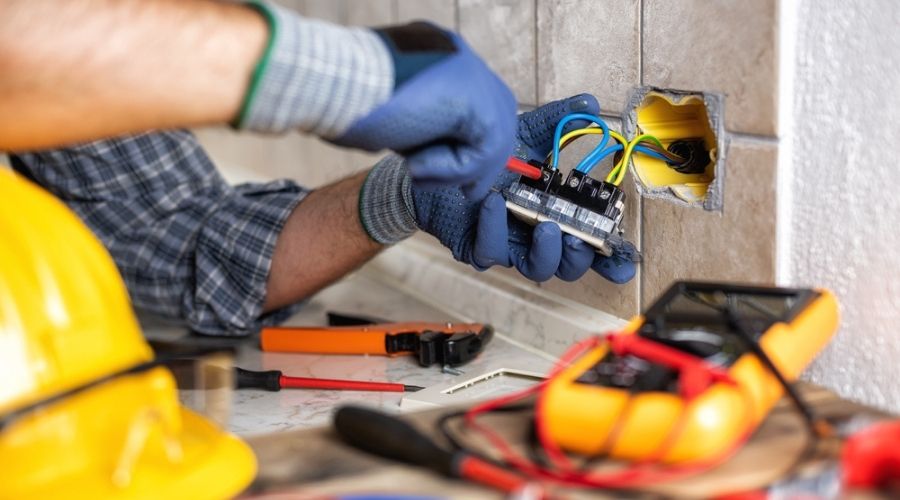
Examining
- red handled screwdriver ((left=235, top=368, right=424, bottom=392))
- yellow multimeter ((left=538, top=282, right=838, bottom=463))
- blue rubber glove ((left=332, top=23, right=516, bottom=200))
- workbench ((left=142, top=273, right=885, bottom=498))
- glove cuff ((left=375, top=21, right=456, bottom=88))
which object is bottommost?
red handled screwdriver ((left=235, top=368, right=424, bottom=392))

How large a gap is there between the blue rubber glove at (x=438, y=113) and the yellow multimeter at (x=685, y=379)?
182 millimetres

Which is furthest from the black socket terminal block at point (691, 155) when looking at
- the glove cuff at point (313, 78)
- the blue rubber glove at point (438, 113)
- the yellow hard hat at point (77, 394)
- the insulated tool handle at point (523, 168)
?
the yellow hard hat at point (77, 394)

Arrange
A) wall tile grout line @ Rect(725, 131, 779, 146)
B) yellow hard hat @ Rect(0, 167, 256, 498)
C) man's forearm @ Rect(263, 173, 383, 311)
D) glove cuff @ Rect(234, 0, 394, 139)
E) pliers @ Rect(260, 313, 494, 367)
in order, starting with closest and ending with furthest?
yellow hard hat @ Rect(0, 167, 256, 498)
glove cuff @ Rect(234, 0, 394, 139)
wall tile grout line @ Rect(725, 131, 779, 146)
pliers @ Rect(260, 313, 494, 367)
man's forearm @ Rect(263, 173, 383, 311)

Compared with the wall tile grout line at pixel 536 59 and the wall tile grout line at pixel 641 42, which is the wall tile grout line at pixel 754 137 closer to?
the wall tile grout line at pixel 641 42

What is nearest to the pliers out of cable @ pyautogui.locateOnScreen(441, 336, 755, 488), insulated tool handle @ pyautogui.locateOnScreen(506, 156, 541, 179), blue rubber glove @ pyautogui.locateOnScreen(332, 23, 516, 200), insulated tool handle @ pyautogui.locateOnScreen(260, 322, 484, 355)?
insulated tool handle @ pyautogui.locateOnScreen(260, 322, 484, 355)

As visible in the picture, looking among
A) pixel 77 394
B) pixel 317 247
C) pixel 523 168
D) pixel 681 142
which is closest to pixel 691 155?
pixel 681 142

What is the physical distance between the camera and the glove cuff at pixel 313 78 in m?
0.68

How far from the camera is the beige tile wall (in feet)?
2.72

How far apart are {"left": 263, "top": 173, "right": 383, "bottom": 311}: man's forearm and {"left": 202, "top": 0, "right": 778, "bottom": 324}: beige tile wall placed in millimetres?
185

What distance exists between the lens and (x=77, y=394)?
22.7 inches

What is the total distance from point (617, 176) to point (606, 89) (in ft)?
0.36

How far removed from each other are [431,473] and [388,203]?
0.56 metres

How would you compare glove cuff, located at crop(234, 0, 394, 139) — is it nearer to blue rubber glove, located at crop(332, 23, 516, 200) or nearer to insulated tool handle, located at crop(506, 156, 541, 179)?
blue rubber glove, located at crop(332, 23, 516, 200)

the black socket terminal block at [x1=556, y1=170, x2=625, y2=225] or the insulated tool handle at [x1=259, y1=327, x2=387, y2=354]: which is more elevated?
the black socket terminal block at [x1=556, y1=170, x2=625, y2=225]
